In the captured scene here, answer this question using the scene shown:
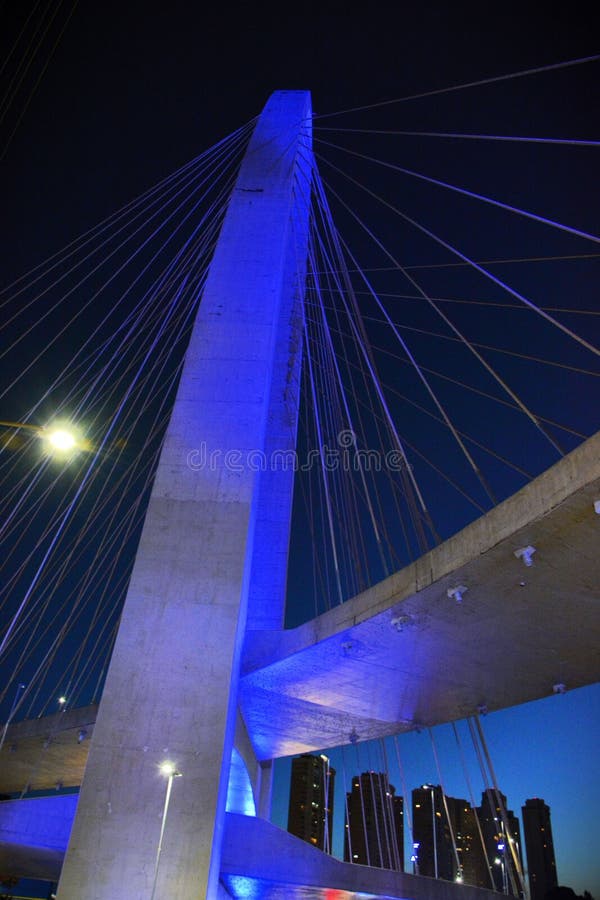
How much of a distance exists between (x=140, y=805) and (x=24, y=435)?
191 inches

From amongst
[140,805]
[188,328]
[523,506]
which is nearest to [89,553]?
[188,328]

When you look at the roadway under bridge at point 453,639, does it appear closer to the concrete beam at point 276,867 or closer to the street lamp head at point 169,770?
the concrete beam at point 276,867

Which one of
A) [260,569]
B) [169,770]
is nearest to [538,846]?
[260,569]

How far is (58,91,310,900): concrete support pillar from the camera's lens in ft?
24.1

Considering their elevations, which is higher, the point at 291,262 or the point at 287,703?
the point at 291,262

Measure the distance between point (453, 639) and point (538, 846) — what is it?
8916 centimetres

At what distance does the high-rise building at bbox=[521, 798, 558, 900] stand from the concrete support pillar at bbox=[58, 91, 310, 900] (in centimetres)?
8387

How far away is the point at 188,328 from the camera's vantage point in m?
13.9

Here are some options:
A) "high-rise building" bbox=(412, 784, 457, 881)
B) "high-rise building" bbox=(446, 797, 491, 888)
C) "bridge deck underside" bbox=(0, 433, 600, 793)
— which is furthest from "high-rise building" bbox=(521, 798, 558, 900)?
"bridge deck underside" bbox=(0, 433, 600, 793)

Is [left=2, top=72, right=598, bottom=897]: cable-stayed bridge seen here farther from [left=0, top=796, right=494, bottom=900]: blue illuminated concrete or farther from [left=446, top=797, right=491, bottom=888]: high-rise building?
[left=446, top=797, right=491, bottom=888]: high-rise building

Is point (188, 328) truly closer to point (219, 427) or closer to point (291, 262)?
point (291, 262)

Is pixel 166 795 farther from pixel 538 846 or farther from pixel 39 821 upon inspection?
pixel 538 846

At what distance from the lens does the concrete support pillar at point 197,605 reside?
7355 mm

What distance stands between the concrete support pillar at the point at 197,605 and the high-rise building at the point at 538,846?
275ft
